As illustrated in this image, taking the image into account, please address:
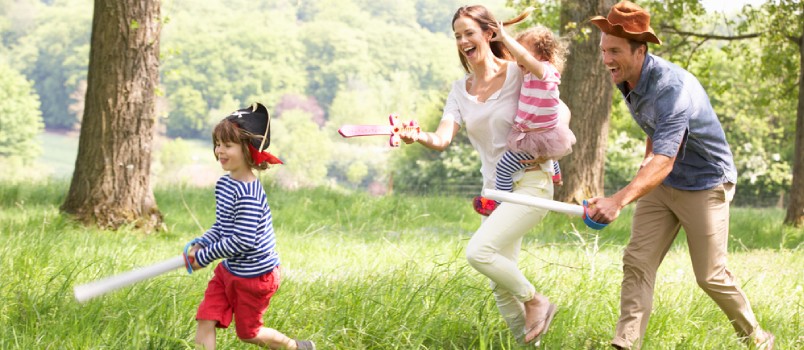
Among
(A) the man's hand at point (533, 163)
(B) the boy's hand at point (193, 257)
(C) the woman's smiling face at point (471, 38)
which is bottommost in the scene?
(B) the boy's hand at point (193, 257)

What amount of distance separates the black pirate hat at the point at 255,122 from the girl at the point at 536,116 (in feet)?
3.74

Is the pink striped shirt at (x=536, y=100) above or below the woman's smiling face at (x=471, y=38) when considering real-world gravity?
below

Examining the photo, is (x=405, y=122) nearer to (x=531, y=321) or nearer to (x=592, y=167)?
(x=531, y=321)

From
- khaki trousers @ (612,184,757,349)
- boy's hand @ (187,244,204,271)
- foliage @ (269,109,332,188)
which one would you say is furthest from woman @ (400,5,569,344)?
foliage @ (269,109,332,188)

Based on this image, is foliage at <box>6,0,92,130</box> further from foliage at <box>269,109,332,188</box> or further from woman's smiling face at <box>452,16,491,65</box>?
woman's smiling face at <box>452,16,491,65</box>

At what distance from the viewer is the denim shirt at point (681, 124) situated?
4039 millimetres

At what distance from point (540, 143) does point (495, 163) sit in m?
0.29

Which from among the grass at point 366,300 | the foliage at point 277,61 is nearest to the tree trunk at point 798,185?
the grass at point 366,300

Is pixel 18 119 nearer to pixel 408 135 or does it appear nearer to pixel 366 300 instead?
pixel 366 300

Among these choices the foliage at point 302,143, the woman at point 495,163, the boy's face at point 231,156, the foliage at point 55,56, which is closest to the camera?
the boy's face at point 231,156

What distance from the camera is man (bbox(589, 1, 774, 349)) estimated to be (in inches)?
159

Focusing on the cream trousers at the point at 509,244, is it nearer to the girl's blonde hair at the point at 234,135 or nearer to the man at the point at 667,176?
the man at the point at 667,176

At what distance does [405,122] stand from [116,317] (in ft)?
5.03

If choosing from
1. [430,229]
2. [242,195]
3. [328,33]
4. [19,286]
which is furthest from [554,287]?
[328,33]
